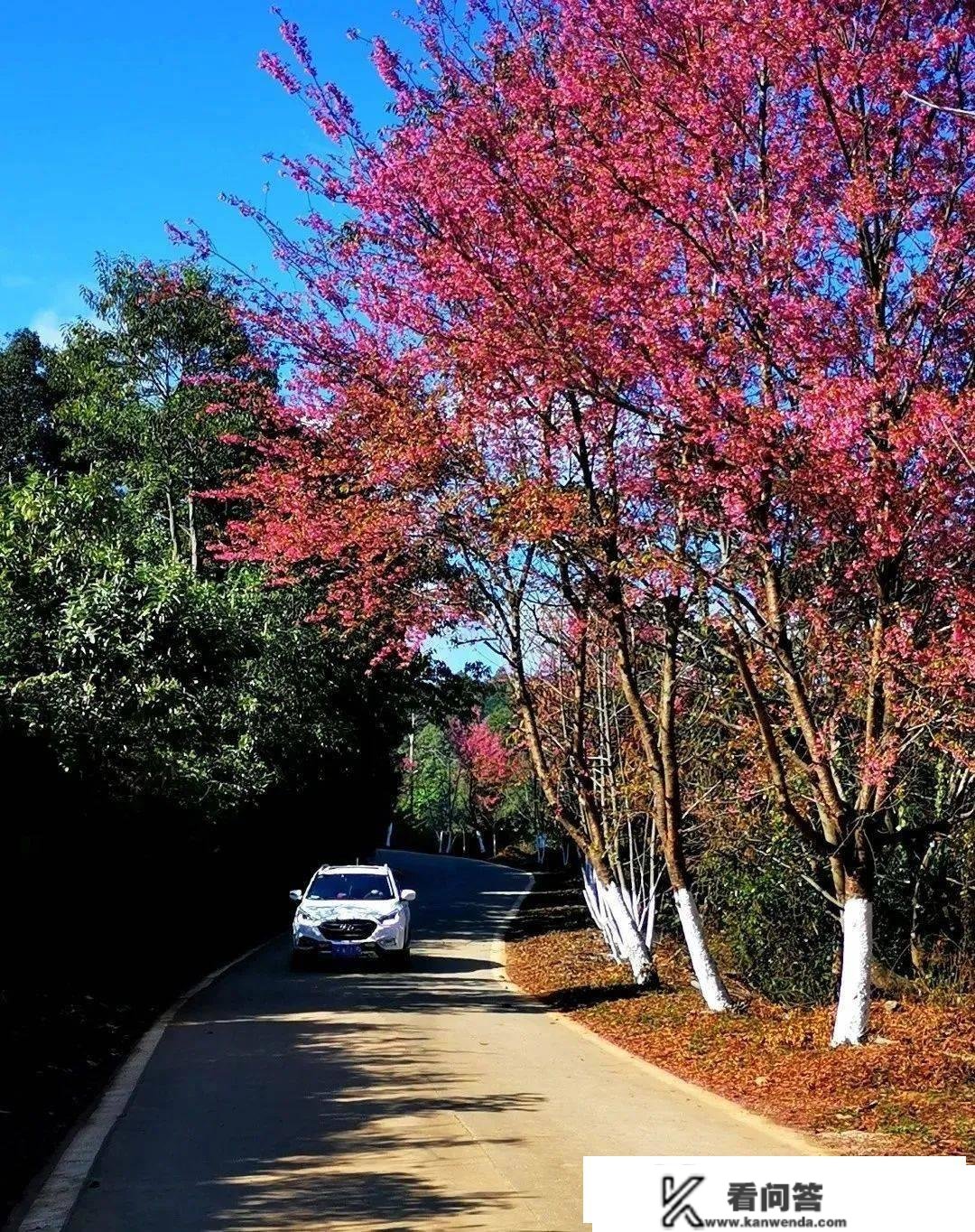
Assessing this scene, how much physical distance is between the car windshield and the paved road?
16.2ft

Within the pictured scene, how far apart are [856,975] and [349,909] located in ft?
35.9

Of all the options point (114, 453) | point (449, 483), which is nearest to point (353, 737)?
point (114, 453)

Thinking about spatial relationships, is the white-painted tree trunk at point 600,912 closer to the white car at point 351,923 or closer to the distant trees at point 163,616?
the white car at point 351,923

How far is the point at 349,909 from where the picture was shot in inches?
814

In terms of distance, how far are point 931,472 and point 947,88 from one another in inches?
131

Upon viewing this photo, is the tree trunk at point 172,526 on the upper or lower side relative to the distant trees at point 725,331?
upper

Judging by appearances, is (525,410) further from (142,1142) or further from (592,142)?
(142,1142)

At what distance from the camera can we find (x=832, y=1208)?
3889 mm

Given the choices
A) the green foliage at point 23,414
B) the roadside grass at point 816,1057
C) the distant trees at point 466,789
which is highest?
the green foliage at point 23,414

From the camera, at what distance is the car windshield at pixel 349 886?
70.0ft

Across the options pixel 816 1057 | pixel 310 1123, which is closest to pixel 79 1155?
pixel 310 1123

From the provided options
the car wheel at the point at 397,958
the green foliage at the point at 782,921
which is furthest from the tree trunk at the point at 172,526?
the green foliage at the point at 782,921

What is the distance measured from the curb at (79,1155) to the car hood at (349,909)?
7.36 metres

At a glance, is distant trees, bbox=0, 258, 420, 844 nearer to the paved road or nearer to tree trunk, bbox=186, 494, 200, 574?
tree trunk, bbox=186, 494, 200, 574
